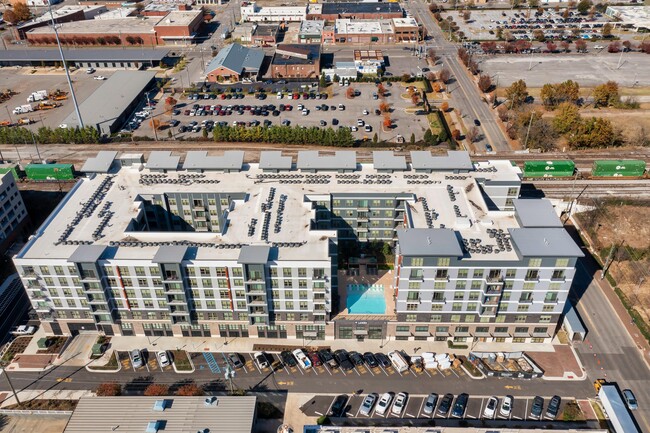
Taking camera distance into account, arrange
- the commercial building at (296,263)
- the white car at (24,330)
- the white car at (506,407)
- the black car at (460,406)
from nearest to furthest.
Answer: the white car at (506,407)
the black car at (460,406)
the commercial building at (296,263)
the white car at (24,330)

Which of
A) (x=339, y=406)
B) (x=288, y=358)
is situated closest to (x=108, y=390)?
(x=288, y=358)

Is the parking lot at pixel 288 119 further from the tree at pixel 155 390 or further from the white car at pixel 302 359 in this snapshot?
the tree at pixel 155 390

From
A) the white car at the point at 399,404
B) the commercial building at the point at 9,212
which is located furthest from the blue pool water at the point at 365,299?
the commercial building at the point at 9,212

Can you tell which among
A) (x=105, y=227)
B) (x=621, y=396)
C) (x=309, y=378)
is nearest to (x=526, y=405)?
(x=621, y=396)

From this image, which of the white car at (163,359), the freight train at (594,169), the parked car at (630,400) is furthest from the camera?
the freight train at (594,169)

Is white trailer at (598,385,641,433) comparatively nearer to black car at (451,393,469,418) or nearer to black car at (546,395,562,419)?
A: black car at (546,395,562,419)

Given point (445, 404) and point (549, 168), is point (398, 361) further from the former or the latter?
point (549, 168)

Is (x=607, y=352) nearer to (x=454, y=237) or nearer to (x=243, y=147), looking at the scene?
(x=454, y=237)

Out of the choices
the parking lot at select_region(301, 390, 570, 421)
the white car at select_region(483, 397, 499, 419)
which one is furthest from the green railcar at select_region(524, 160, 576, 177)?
the white car at select_region(483, 397, 499, 419)
